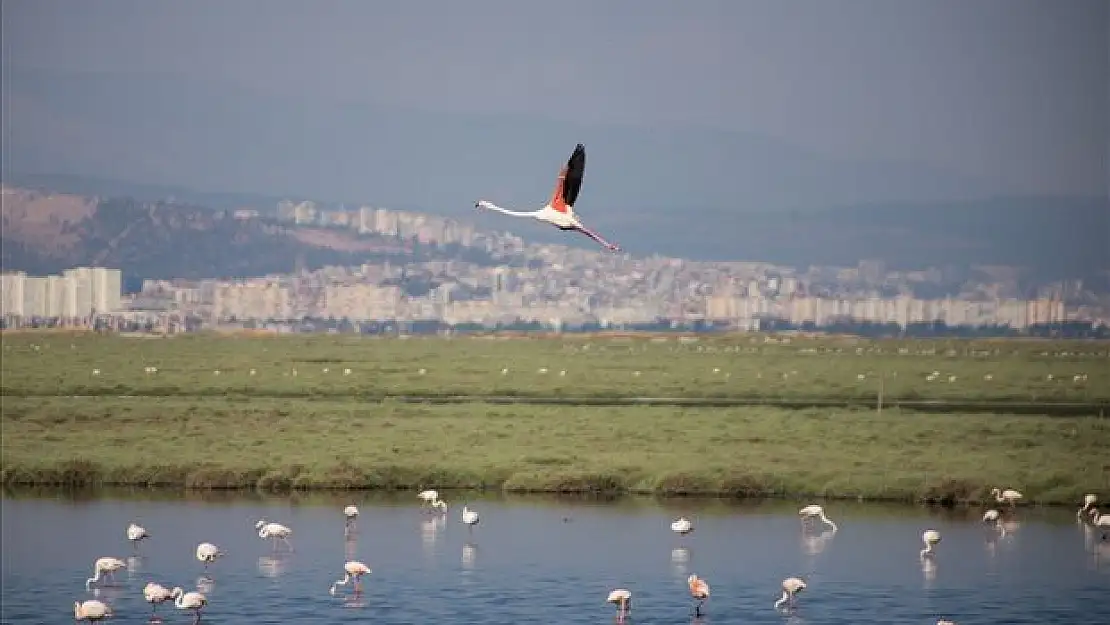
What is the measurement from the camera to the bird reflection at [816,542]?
32.0 meters

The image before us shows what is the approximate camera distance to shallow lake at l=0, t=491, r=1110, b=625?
87.1 feet

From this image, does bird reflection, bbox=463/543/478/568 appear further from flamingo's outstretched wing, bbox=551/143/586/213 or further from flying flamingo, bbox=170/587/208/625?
flamingo's outstretched wing, bbox=551/143/586/213

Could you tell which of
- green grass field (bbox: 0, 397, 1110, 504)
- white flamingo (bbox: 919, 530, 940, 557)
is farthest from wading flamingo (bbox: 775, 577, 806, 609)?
green grass field (bbox: 0, 397, 1110, 504)

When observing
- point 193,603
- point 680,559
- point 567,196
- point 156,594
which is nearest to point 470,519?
point 680,559

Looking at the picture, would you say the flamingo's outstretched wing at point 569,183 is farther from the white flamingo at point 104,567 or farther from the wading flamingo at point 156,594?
the white flamingo at point 104,567

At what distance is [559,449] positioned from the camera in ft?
152

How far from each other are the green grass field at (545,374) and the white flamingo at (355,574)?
43.1 meters

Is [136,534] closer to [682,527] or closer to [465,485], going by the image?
[682,527]

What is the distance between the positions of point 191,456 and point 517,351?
3535 inches

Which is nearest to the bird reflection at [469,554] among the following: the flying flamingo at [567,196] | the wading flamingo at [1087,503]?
the flying flamingo at [567,196]

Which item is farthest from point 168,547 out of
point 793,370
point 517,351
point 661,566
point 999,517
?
point 517,351

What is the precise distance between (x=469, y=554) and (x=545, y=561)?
5.19 feet

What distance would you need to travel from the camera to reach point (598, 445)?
4753 cm

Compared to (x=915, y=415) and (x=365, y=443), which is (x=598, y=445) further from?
(x=915, y=415)
